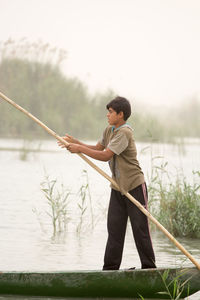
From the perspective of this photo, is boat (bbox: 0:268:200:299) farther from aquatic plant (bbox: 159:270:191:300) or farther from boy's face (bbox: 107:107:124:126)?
boy's face (bbox: 107:107:124:126)

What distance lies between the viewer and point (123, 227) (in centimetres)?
468

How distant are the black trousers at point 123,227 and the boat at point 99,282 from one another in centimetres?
17

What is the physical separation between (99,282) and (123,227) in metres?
0.41

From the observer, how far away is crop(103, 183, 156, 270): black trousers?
180 inches

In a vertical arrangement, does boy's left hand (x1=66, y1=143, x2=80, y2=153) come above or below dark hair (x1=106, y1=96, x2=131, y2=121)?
below

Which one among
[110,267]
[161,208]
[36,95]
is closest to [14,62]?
[36,95]

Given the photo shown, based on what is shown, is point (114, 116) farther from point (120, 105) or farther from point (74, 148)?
point (74, 148)

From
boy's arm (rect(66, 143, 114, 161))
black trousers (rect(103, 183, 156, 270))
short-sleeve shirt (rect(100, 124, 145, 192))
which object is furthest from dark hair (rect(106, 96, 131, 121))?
black trousers (rect(103, 183, 156, 270))

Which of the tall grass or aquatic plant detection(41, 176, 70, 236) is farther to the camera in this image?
the tall grass

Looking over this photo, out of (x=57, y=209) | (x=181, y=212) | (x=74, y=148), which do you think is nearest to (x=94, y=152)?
(x=74, y=148)

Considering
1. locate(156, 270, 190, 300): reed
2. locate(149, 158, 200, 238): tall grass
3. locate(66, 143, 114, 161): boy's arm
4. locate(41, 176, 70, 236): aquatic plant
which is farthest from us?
locate(149, 158, 200, 238): tall grass

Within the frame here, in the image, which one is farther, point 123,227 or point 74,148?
point 123,227

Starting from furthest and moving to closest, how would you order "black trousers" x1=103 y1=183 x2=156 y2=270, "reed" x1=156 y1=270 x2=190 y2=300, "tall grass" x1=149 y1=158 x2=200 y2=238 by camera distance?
1. "tall grass" x1=149 y1=158 x2=200 y2=238
2. "black trousers" x1=103 y1=183 x2=156 y2=270
3. "reed" x1=156 y1=270 x2=190 y2=300

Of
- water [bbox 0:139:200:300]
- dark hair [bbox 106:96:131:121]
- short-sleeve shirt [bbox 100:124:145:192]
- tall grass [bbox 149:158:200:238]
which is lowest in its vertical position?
water [bbox 0:139:200:300]
